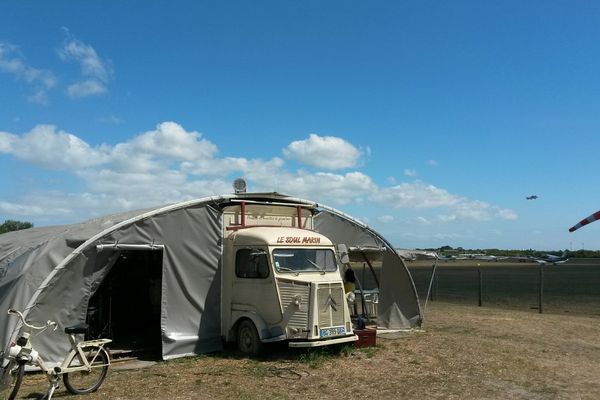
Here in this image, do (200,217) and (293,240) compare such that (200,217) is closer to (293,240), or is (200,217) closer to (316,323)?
(293,240)

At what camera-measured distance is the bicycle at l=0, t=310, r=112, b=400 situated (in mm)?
7359

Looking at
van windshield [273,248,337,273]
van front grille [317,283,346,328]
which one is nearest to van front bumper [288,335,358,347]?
van front grille [317,283,346,328]

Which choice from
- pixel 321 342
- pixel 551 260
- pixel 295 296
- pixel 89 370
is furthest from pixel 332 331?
pixel 551 260

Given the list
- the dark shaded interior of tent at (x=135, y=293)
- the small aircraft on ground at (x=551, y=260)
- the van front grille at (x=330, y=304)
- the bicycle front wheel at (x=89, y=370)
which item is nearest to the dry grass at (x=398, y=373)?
the bicycle front wheel at (x=89, y=370)

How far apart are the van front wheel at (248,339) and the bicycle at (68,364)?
309 cm

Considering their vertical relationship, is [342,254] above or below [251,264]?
above

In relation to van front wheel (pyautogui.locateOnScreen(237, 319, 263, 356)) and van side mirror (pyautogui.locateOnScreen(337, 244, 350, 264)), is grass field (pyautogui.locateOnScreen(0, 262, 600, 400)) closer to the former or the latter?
van front wheel (pyautogui.locateOnScreen(237, 319, 263, 356))

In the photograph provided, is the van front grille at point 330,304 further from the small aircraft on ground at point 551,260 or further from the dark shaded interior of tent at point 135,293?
the small aircraft on ground at point 551,260

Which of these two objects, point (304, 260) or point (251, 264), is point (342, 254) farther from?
point (251, 264)

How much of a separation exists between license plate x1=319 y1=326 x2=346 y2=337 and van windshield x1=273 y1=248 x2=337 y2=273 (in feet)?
4.21

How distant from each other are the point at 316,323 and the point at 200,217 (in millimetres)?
3442

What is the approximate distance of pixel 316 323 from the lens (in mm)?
10469

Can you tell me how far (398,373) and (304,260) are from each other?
299cm

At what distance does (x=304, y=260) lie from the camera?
11.5 metres
